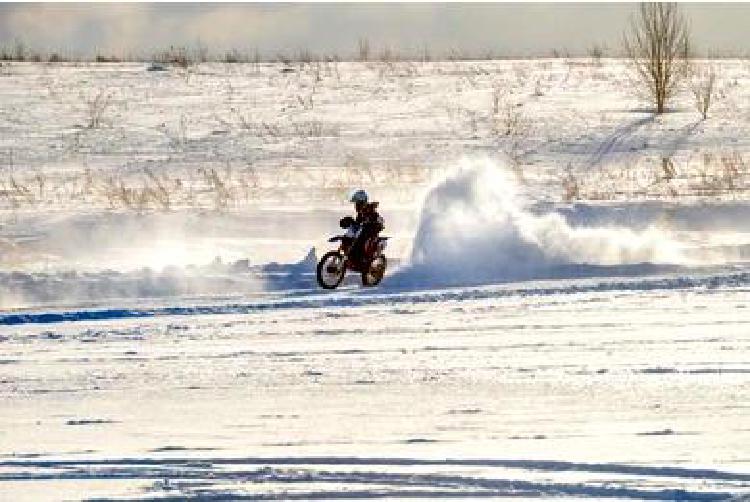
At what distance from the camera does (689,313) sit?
50.1ft

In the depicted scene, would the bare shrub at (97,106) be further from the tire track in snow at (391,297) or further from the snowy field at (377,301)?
the tire track in snow at (391,297)

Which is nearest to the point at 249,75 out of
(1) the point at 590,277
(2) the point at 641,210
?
(2) the point at 641,210

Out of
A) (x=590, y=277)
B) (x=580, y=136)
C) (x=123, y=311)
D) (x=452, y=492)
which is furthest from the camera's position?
(x=580, y=136)

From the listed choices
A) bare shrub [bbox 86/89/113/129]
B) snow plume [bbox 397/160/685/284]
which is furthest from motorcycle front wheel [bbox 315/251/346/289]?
bare shrub [bbox 86/89/113/129]

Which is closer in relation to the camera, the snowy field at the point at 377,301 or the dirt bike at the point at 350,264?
the snowy field at the point at 377,301

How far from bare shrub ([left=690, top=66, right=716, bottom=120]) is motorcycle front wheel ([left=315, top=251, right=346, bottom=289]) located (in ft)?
63.2

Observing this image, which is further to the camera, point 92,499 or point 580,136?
point 580,136

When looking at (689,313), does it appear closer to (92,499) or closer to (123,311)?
(123,311)

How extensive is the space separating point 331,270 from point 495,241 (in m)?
2.21

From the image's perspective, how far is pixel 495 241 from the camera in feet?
64.7

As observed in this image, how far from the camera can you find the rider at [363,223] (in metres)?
18.6

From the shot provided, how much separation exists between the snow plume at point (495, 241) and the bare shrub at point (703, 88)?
1634 centimetres

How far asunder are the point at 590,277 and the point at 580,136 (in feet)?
52.4

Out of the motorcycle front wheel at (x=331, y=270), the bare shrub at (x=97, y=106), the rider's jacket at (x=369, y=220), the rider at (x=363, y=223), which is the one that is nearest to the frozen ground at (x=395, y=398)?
the motorcycle front wheel at (x=331, y=270)
